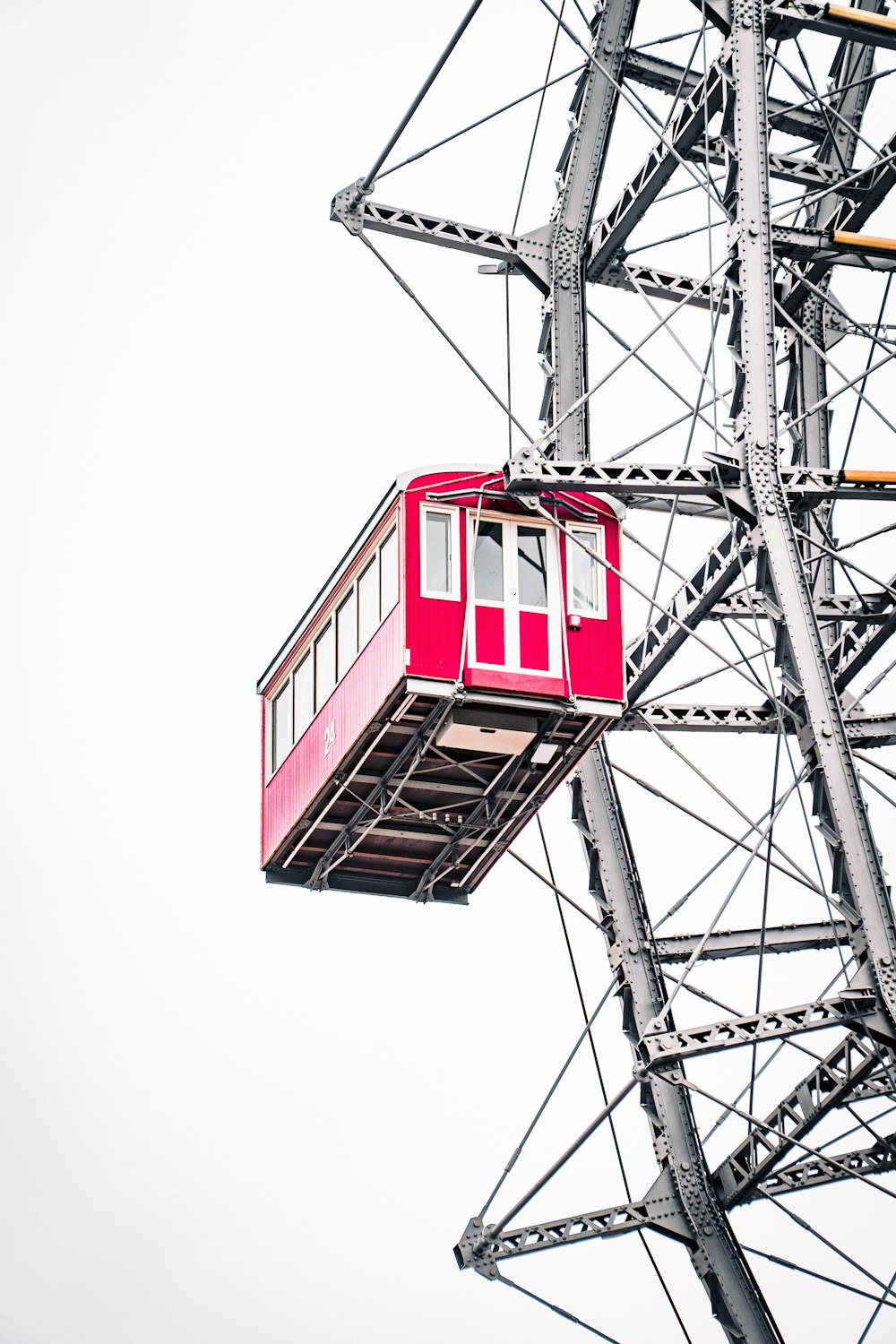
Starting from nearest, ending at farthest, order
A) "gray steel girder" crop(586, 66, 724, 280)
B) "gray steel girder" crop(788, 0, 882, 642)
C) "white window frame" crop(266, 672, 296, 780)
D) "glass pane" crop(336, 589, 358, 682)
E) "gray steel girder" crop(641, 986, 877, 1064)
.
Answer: "gray steel girder" crop(641, 986, 877, 1064)
"glass pane" crop(336, 589, 358, 682)
"gray steel girder" crop(586, 66, 724, 280)
"white window frame" crop(266, 672, 296, 780)
"gray steel girder" crop(788, 0, 882, 642)

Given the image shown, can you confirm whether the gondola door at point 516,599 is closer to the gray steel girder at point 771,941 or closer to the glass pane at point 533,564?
the glass pane at point 533,564

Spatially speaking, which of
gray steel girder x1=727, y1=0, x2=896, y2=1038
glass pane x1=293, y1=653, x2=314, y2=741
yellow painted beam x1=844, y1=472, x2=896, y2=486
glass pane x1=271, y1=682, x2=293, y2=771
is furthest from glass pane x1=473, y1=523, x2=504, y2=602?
glass pane x1=271, y1=682, x2=293, y2=771

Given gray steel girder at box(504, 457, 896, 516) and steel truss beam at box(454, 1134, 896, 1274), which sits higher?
gray steel girder at box(504, 457, 896, 516)

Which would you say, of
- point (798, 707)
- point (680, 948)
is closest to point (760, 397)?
point (798, 707)

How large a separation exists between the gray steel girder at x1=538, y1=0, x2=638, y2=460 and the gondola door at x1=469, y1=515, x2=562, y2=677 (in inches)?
195

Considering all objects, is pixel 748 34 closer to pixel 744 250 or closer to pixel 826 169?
pixel 744 250

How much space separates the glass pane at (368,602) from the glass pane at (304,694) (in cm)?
194

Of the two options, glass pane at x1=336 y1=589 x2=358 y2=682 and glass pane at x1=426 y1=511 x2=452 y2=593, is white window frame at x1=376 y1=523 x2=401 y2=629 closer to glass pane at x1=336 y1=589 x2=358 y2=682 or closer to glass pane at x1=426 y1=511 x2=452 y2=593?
glass pane at x1=426 y1=511 x2=452 y2=593

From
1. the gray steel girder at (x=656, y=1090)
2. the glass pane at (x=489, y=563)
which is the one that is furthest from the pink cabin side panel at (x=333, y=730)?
the gray steel girder at (x=656, y=1090)

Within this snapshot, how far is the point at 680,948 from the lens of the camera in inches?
1283

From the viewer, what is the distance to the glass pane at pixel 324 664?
29531mm

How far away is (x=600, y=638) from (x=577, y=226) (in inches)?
315

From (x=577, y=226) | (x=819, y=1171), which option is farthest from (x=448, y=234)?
(x=819, y=1171)

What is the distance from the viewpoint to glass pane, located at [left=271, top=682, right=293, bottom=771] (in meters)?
31.2
